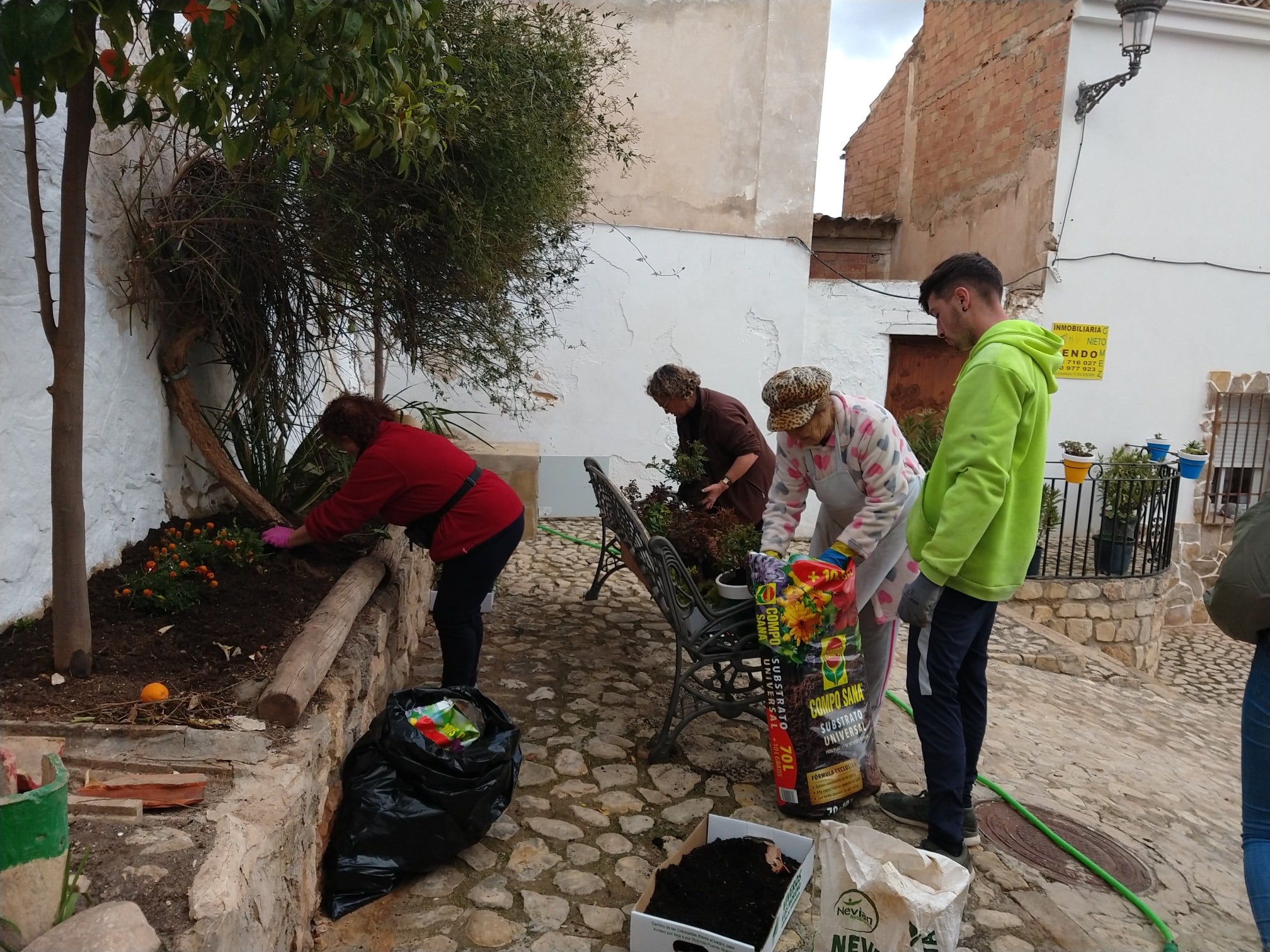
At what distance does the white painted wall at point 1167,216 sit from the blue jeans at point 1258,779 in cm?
749

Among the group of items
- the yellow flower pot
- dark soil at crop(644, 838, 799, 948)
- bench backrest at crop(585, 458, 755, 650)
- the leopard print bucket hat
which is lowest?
dark soil at crop(644, 838, 799, 948)

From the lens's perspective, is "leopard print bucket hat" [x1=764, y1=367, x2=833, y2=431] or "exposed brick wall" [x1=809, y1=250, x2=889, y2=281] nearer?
"leopard print bucket hat" [x1=764, y1=367, x2=833, y2=431]

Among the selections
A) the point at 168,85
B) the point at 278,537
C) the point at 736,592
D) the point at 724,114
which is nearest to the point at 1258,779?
the point at 736,592

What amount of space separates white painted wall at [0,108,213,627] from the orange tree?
199 mm

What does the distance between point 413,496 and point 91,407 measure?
3.76ft

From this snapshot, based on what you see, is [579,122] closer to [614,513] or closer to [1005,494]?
[614,513]

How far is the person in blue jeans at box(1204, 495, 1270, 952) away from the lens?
206cm

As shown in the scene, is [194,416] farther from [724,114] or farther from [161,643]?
[724,114]

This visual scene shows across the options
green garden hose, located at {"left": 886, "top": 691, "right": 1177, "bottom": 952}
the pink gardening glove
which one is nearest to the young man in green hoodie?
green garden hose, located at {"left": 886, "top": 691, "right": 1177, "bottom": 952}

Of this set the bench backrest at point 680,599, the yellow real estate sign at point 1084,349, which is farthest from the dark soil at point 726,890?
the yellow real estate sign at point 1084,349

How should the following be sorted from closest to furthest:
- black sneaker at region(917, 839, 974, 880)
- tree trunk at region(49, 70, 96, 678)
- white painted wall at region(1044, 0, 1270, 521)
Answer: tree trunk at region(49, 70, 96, 678) < black sneaker at region(917, 839, 974, 880) < white painted wall at region(1044, 0, 1270, 521)

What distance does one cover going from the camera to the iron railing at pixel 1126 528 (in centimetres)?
771

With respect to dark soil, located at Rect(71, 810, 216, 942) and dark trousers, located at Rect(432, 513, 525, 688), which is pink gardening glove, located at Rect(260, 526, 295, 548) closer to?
dark trousers, located at Rect(432, 513, 525, 688)

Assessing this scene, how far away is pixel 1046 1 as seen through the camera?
8.63 m
